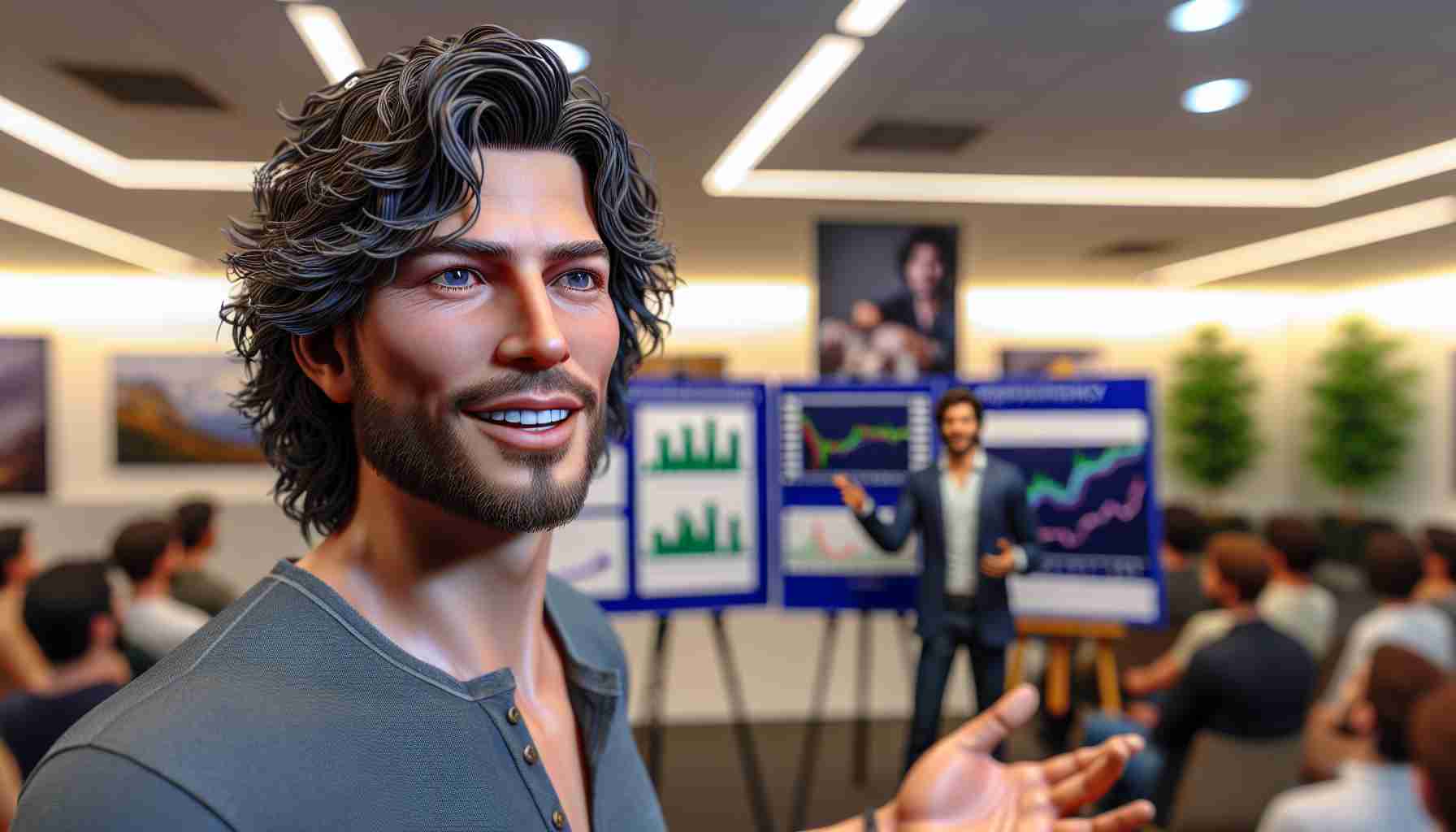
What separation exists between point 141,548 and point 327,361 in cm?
137

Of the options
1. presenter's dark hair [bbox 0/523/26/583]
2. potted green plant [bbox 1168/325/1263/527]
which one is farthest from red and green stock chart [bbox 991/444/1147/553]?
potted green plant [bbox 1168/325/1263/527]

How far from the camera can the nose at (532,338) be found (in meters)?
0.80

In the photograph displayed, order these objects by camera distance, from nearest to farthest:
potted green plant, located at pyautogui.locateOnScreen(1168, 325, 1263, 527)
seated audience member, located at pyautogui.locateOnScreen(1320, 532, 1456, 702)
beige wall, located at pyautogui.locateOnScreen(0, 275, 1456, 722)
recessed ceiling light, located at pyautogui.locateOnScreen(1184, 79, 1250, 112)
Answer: beige wall, located at pyautogui.locateOnScreen(0, 275, 1456, 722) → recessed ceiling light, located at pyautogui.locateOnScreen(1184, 79, 1250, 112) → seated audience member, located at pyautogui.locateOnScreen(1320, 532, 1456, 702) → potted green plant, located at pyautogui.locateOnScreen(1168, 325, 1263, 527)

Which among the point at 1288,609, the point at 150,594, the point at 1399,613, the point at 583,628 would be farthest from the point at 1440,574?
the point at 150,594

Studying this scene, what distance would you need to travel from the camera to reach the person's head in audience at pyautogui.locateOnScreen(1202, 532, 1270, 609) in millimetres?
2857

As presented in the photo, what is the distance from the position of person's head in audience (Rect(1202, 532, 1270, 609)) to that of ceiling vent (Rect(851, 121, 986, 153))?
1.94 meters

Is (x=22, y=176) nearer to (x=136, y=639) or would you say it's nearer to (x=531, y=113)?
(x=531, y=113)

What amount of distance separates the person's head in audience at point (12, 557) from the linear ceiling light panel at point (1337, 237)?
330 centimetres

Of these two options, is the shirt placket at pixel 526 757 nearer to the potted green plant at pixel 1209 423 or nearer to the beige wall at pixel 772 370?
the beige wall at pixel 772 370

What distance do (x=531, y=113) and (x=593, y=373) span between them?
0.25m

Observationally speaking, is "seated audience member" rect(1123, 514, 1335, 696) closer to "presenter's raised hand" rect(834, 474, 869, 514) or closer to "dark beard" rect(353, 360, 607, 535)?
"presenter's raised hand" rect(834, 474, 869, 514)

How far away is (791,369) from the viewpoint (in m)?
4.77

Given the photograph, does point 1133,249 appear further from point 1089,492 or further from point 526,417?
point 526,417

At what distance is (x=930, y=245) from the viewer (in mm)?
2275
